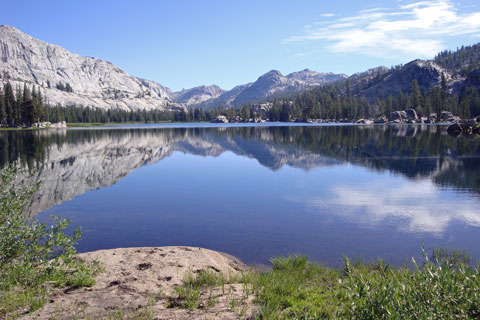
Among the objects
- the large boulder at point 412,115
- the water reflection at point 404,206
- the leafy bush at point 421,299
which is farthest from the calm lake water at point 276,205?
the large boulder at point 412,115

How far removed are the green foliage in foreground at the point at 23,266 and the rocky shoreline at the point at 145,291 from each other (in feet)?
1.32

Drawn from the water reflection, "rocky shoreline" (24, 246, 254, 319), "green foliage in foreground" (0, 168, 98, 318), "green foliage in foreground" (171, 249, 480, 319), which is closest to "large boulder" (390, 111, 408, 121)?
the water reflection

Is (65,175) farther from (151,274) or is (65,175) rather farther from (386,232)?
(386,232)

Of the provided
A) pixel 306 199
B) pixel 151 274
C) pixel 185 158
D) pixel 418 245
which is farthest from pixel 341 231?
pixel 185 158

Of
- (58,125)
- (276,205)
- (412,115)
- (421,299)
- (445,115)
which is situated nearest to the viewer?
(421,299)

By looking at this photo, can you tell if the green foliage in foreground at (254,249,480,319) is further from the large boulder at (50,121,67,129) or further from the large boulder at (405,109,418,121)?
the large boulder at (405,109,418,121)

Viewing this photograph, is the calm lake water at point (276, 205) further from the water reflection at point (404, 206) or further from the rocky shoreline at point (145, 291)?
the rocky shoreline at point (145, 291)

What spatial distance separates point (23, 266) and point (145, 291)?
10.6 ft

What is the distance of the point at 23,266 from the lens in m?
8.75

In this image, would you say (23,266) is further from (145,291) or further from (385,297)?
(385,297)

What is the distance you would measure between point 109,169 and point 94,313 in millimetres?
34128

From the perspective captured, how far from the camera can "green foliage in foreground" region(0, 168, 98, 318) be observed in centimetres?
843

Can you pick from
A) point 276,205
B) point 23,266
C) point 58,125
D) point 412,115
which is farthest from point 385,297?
point 412,115

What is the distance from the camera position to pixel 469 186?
2762cm
